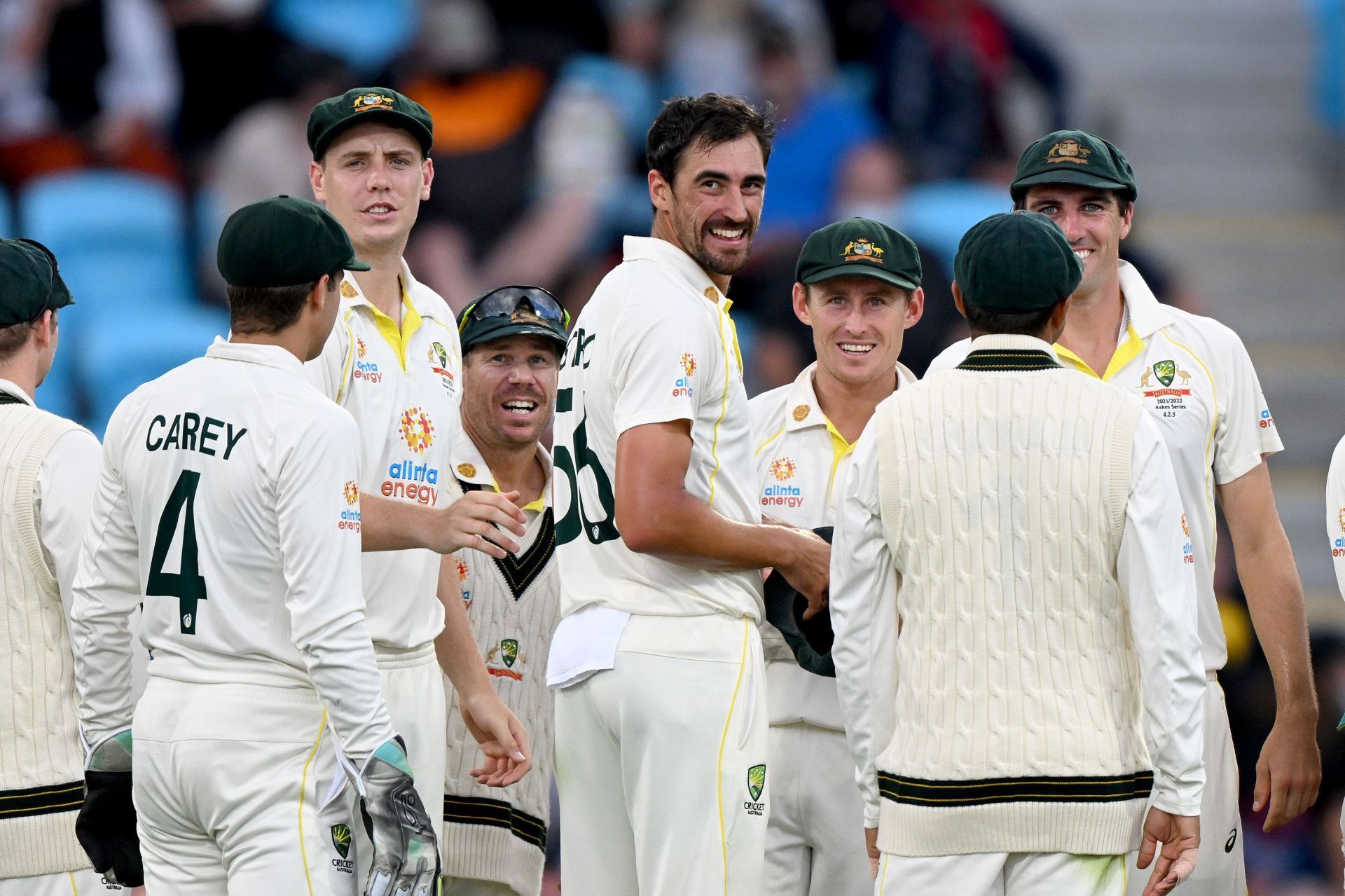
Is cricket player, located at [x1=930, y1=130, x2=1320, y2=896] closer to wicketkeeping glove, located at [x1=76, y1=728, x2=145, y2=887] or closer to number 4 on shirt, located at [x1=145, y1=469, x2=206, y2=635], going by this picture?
number 4 on shirt, located at [x1=145, y1=469, x2=206, y2=635]

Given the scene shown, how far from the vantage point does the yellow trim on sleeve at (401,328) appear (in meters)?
4.38

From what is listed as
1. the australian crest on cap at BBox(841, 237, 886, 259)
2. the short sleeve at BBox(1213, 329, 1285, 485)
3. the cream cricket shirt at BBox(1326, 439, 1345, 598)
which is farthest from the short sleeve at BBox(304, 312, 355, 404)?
the cream cricket shirt at BBox(1326, 439, 1345, 598)

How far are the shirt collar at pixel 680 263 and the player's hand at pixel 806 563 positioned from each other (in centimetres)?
56

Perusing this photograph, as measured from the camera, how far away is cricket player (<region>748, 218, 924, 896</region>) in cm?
456

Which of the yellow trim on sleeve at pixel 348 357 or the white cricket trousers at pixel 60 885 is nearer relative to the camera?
the white cricket trousers at pixel 60 885

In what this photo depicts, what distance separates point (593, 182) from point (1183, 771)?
6.58 metres

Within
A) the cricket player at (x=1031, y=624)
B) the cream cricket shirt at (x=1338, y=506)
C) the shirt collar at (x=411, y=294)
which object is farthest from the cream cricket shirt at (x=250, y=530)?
the cream cricket shirt at (x=1338, y=506)

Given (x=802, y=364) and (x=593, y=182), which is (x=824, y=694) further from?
(x=593, y=182)

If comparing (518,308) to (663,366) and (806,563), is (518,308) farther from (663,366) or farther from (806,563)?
(806,563)

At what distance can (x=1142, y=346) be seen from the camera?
14.8 ft

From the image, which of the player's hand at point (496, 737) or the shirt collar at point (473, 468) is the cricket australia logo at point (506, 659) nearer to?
the player's hand at point (496, 737)

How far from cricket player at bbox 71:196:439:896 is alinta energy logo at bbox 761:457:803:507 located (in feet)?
4.99

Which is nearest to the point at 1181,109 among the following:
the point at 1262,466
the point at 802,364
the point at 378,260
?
the point at 802,364

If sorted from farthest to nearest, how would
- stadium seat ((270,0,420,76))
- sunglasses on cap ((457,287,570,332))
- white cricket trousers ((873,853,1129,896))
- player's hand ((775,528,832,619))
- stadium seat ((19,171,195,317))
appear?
1. stadium seat ((270,0,420,76))
2. stadium seat ((19,171,195,317))
3. sunglasses on cap ((457,287,570,332))
4. player's hand ((775,528,832,619))
5. white cricket trousers ((873,853,1129,896))
